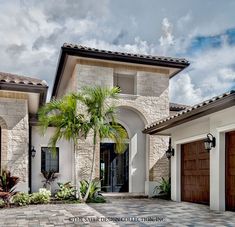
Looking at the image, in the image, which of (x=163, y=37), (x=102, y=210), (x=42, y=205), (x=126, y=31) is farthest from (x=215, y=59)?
(x=42, y=205)

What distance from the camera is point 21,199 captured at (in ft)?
36.9

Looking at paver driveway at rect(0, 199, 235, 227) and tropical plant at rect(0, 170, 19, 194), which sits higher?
tropical plant at rect(0, 170, 19, 194)

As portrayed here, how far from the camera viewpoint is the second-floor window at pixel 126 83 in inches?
631

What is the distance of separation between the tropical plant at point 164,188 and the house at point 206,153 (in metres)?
1.19

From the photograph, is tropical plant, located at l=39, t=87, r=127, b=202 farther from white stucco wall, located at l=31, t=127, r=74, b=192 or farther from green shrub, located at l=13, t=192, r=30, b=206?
white stucco wall, located at l=31, t=127, r=74, b=192

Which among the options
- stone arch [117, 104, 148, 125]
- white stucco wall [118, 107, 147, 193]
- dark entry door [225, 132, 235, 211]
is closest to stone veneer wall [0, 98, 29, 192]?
stone arch [117, 104, 148, 125]

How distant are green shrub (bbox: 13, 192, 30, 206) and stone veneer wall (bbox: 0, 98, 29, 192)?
540mm

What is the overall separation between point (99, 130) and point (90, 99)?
1.25 m

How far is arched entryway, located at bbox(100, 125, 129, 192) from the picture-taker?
619 inches

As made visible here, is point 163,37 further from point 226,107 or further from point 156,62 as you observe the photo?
point 226,107

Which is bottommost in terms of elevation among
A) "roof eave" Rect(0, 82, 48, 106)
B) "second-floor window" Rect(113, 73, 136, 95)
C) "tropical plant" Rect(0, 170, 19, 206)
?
"tropical plant" Rect(0, 170, 19, 206)

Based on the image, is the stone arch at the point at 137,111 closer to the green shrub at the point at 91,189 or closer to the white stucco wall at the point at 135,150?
the white stucco wall at the point at 135,150

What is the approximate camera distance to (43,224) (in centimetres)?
777

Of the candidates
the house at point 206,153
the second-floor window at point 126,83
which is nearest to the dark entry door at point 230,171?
the house at point 206,153
